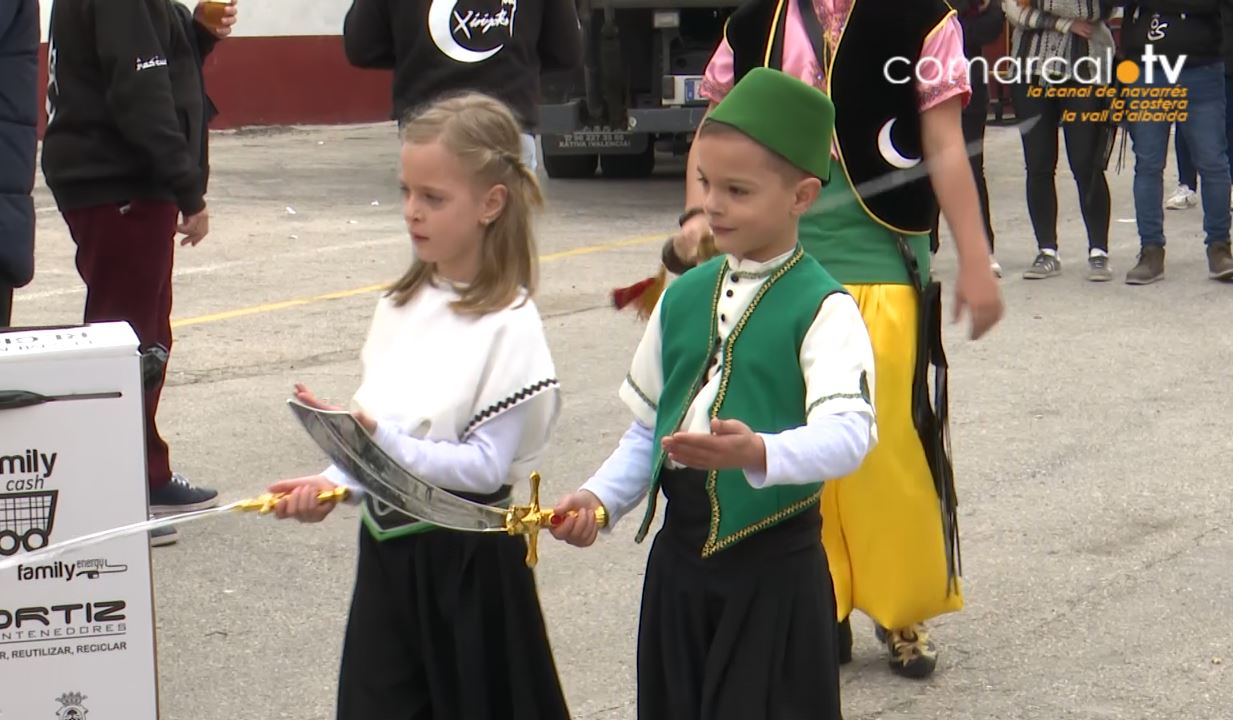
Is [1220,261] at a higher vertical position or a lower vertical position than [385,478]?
lower

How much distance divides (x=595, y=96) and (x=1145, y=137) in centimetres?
427

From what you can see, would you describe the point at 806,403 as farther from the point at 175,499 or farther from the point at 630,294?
the point at 175,499

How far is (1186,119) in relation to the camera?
9594mm

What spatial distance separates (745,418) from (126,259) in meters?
2.87

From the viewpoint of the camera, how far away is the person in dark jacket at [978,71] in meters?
9.57

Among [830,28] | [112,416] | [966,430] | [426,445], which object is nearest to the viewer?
[426,445]

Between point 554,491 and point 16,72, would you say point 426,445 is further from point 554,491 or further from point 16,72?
point 554,491

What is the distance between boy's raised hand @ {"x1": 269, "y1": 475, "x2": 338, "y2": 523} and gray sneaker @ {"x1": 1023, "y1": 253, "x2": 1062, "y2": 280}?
7.45 m

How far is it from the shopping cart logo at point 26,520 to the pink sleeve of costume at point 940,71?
6.45 ft

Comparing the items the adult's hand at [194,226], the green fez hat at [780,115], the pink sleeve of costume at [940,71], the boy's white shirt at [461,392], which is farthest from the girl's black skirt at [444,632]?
the adult's hand at [194,226]

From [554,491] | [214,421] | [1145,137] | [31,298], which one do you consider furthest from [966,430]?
[31,298]

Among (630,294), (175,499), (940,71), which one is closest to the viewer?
(630,294)

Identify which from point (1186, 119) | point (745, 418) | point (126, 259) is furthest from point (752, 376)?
point (1186, 119)

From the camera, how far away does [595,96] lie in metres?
12.6
